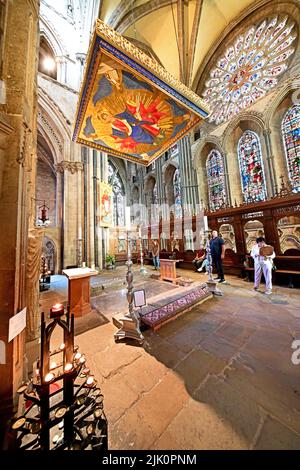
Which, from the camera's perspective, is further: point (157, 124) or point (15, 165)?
point (157, 124)

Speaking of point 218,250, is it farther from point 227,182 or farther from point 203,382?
point 227,182

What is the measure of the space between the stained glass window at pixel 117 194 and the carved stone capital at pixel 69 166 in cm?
818

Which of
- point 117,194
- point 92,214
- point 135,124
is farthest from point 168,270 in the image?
point 117,194

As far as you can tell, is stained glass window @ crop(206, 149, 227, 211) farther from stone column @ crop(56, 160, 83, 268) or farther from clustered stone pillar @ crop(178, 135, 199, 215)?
stone column @ crop(56, 160, 83, 268)

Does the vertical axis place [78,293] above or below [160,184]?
below

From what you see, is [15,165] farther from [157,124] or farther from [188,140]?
[188,140]

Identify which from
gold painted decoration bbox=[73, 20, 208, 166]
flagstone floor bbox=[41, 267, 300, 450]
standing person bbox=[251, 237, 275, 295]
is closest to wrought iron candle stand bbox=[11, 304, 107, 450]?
flagstone floor bbox=[41, 267, 300, 450]

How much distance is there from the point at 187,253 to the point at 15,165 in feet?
24.6

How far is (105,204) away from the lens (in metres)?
8.92

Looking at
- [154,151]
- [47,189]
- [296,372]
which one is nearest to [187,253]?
[154,151]

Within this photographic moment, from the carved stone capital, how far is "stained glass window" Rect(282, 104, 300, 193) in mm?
10295

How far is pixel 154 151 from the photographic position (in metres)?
5.73

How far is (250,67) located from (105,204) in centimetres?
1142

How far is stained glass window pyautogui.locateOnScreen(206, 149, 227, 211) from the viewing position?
1013 cm
